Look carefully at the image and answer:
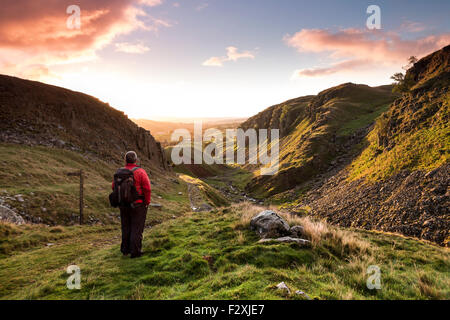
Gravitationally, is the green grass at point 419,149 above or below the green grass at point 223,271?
above

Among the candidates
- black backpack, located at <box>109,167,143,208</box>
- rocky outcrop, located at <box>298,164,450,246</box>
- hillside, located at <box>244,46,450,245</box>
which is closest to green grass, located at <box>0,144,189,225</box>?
black backpack, located at <box>109,167,143,208</box>

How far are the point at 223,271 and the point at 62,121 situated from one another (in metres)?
42.0

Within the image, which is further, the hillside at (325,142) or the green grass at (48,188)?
the hillside at (325,142)

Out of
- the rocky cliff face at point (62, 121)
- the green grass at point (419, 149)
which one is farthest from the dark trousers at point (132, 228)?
the rocky cliff face at point (62, 121)

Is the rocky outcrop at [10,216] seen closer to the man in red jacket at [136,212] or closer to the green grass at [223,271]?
the green grass at [223,271]

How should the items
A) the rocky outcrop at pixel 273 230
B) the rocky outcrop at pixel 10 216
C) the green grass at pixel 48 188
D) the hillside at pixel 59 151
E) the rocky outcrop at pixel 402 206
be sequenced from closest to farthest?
1. the rocky outcrop at pixel 273 230
2. the rocky outcrop at pixel 10 216
3. the green grass at pixel 48 188
4. the hillside at pixel 59 151
5. the rocky outcrop at pixel 402 206

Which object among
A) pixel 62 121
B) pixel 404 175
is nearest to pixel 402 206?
pixel 404 175

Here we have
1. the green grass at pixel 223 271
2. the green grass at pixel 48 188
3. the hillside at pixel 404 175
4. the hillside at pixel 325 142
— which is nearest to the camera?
the green grass at pixel 223 271

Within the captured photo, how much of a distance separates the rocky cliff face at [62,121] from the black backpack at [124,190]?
2947 cm

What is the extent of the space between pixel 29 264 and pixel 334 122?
76.0m

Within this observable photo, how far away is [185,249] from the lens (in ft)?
27.8

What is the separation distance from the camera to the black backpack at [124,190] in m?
7.57

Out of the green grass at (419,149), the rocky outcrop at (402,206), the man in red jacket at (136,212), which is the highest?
the green grass at (419,149)

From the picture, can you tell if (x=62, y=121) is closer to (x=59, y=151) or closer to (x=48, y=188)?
(x=59, y=151)
